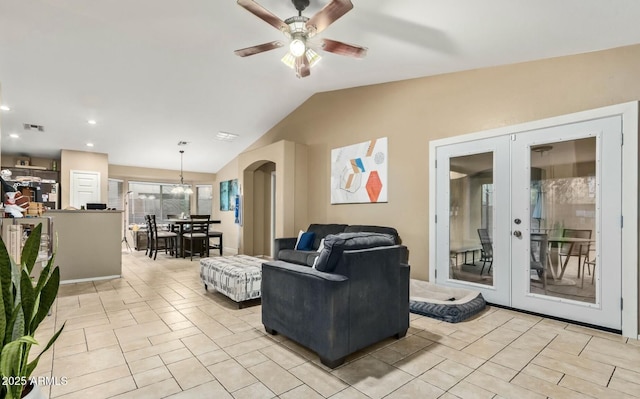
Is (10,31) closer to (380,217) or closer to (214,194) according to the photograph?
(380,217)

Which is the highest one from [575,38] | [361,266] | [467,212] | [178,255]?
[575,38]

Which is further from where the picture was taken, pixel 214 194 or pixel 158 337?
pixel 214 194

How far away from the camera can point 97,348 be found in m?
2.54

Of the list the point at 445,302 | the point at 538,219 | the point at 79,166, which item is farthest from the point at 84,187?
the point at 538,219

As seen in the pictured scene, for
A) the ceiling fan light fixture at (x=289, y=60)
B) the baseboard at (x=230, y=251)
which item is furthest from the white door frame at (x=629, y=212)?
the baseboard at (x=230, y=251)

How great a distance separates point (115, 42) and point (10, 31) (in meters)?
0.98

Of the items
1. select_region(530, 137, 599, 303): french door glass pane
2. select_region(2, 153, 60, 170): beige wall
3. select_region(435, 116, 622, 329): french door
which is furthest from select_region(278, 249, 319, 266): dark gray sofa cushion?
select_region(2, 153, 60, 170): beige wall

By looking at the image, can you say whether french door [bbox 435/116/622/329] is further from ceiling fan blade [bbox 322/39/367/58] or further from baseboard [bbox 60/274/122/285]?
baseboard [bbox 60/274/122/285]

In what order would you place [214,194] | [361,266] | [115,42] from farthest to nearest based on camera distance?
[214,194] → [115,42] → [361,266]

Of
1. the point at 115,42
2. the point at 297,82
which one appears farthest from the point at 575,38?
the point at 115,42

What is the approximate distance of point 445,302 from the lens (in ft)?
11.1

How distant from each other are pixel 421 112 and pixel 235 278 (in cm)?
340

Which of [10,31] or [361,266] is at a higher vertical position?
[10,31]

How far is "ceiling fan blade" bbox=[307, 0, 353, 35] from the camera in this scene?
7.29 ft
